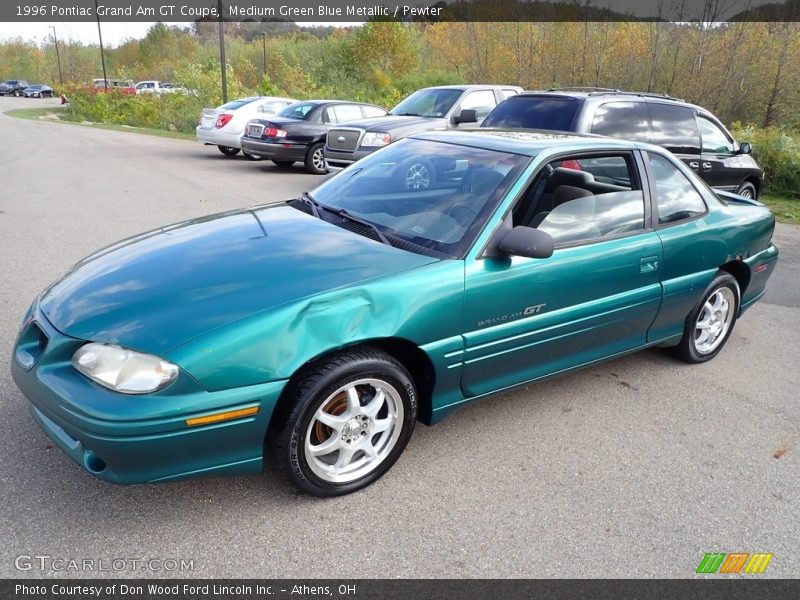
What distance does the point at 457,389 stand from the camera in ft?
9.83

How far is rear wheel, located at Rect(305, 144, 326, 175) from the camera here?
13.1 meters

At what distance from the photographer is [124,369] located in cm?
233

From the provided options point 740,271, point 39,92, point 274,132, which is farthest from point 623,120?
point 39,92

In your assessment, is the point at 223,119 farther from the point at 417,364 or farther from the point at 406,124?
the point at 417,364

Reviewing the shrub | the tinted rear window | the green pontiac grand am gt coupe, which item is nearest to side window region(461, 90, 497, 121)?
the tinted rear window

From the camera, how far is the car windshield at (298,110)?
13.5 meters

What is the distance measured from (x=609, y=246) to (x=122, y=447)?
2630mm

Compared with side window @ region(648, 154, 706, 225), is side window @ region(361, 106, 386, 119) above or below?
below

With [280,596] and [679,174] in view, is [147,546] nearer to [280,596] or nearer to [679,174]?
[280,596]

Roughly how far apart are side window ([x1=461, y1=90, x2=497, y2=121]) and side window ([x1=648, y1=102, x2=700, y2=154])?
3.66 metres

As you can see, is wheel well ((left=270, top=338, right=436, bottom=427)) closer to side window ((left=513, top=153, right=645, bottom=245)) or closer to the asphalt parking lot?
the asphalt parking lot

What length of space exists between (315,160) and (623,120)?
25.0ft

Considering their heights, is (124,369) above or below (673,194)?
below

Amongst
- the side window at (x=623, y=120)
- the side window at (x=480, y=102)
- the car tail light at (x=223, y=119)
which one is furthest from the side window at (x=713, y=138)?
the car tail light at (x=223, y=119)
